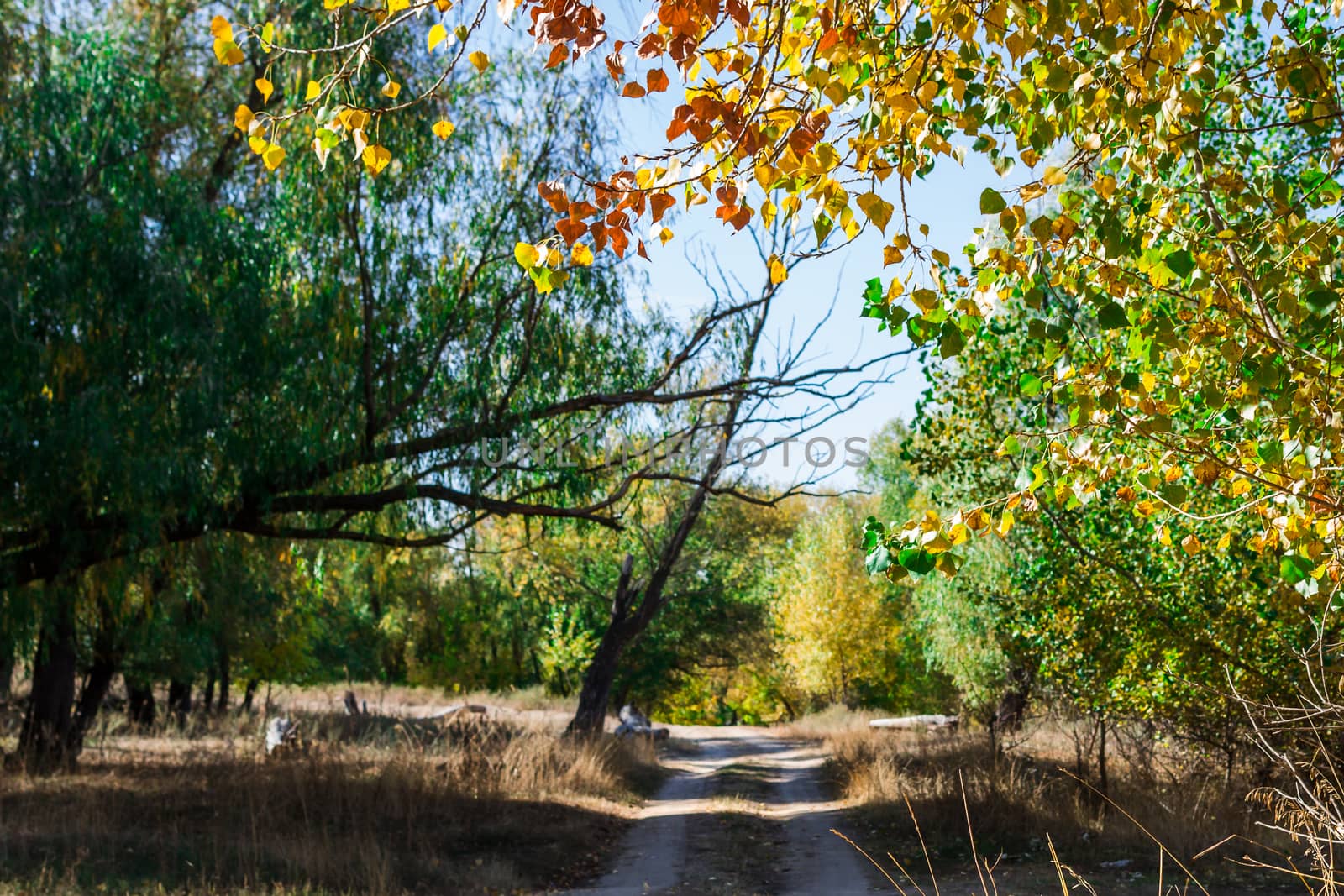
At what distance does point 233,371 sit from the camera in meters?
7.94

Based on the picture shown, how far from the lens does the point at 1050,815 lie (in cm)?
1131

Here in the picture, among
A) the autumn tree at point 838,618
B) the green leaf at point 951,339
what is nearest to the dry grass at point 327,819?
the green leaf at point 951,339

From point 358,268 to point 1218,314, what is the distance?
686 cm

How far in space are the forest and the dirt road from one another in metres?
0.11

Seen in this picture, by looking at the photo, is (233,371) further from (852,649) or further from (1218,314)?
(852,649)

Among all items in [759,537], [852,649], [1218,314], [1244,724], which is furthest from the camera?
[852,649]

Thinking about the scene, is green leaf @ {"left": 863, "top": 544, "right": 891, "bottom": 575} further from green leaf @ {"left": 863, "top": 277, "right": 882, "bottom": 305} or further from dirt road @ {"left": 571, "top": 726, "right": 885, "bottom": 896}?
dirt road @ {"left": 571, "top": 726, "right": 885, "bottom": 896}

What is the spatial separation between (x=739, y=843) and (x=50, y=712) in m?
10.7

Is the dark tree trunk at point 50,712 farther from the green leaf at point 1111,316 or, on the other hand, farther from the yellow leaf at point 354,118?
the green leaf at point 1111,316

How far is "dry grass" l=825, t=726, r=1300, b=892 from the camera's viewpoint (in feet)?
31.5

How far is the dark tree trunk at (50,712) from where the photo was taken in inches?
579

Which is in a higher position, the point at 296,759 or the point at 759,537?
the point at 759,537

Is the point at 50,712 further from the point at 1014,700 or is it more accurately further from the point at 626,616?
the point at 1014,700

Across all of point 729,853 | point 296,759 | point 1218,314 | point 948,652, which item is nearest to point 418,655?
point 948,652
